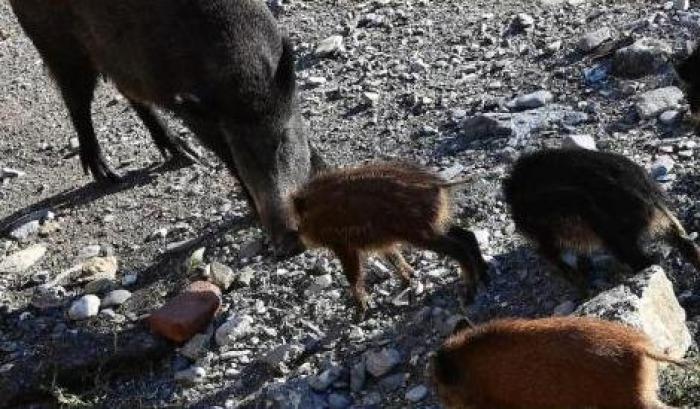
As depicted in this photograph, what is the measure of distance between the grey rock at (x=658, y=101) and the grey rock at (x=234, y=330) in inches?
78.1

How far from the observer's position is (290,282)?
15.6 ft

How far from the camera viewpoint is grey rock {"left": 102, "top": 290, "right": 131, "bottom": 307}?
16.6ft

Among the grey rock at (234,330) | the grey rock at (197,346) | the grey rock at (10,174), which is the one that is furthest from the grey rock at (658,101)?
the grey rock at (10,174)

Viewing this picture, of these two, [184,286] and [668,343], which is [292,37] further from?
[668,343]

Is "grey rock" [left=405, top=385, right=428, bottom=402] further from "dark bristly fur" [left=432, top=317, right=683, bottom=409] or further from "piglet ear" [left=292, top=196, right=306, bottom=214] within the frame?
"piglet ear" [left=292, top=196, right=306, bottom=214]

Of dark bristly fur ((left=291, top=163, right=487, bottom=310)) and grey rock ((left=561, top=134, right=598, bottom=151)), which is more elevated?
dark bristly fur ((left=291, top=163, right=487, bottom=310))

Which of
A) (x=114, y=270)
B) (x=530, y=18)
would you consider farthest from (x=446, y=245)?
(x=530, y=18)

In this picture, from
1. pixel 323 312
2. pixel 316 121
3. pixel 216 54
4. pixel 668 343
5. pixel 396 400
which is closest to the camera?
pixel 668 343

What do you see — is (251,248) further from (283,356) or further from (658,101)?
(658,101)

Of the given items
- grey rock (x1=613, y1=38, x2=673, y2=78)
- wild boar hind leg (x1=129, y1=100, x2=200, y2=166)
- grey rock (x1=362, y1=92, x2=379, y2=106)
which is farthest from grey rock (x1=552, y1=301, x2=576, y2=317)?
wild boar hind leg (x1=129, y1=100, x2=200, y2=166)

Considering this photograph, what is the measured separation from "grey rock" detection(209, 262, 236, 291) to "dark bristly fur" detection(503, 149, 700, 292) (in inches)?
55.2

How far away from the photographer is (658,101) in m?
5.07

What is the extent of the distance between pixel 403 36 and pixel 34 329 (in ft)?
9.39

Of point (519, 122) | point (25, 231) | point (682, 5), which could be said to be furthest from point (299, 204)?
point (682, 5)
